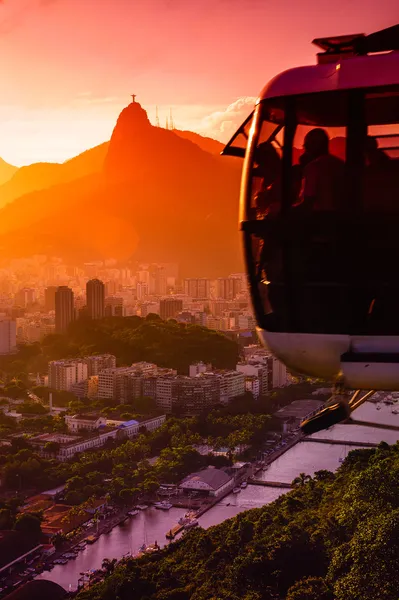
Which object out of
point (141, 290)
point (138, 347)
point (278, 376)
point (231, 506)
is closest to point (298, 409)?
point (278, 376)

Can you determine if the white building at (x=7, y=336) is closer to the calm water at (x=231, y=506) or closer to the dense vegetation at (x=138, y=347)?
the dense vegetation at (x=138, y=347)

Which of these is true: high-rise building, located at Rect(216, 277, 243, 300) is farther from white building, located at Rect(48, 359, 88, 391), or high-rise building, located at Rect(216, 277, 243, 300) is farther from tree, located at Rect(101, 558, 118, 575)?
tree, located at Rect(101, 558, 118, 575)

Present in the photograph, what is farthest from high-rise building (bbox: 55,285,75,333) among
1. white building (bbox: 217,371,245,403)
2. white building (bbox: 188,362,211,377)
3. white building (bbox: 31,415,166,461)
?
white building (bbox: 31,415,166,461)

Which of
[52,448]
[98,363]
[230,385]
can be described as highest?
[98,363]

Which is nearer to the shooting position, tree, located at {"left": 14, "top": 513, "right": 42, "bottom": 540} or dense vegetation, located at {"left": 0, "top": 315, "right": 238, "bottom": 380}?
tree, located at {"left": 14, "top": 513, "right": 42, "bottom": 540}

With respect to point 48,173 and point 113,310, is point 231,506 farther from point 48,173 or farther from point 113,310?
point 48,173

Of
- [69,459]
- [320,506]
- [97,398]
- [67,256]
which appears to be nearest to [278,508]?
[320,506]

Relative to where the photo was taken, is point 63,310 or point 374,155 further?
point 63,310
